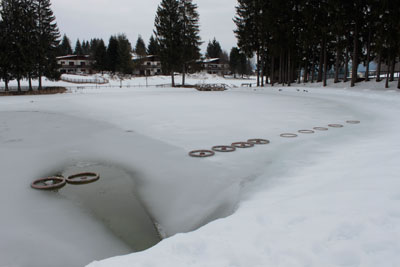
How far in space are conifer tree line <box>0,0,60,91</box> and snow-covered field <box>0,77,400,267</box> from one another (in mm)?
33062

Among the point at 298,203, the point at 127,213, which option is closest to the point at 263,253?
the point at 298,203

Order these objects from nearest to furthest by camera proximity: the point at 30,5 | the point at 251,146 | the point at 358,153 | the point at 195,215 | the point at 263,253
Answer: the point at 263,253
the point at 195,215
the point at 358,153
the point at 251,146
the point at 30,5

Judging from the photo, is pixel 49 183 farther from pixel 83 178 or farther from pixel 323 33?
pixel 323 33

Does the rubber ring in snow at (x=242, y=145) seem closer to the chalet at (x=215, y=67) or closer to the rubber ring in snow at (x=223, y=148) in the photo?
the rubber ring in snow at (x=223, y=148)

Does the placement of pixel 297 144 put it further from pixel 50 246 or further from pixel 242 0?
pixel 242 0

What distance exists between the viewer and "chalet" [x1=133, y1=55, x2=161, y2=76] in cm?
9350

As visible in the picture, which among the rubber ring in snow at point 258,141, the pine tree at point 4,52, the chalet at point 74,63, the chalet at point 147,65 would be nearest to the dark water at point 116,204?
the rubber ring in snow at point 258,141

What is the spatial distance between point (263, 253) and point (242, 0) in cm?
4622

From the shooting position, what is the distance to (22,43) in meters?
38.8

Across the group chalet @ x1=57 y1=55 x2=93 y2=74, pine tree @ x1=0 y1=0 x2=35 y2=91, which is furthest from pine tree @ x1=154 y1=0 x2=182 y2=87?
chalet @ x1=57 y1=55 x2=93 y2=74

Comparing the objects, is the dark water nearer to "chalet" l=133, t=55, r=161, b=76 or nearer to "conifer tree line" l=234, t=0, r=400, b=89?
"conifer tree line" l=234, t=0, r=400, b=89

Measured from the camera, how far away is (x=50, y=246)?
4.18 m

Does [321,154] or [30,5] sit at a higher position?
[30,5]

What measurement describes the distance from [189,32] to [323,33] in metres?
23.7
